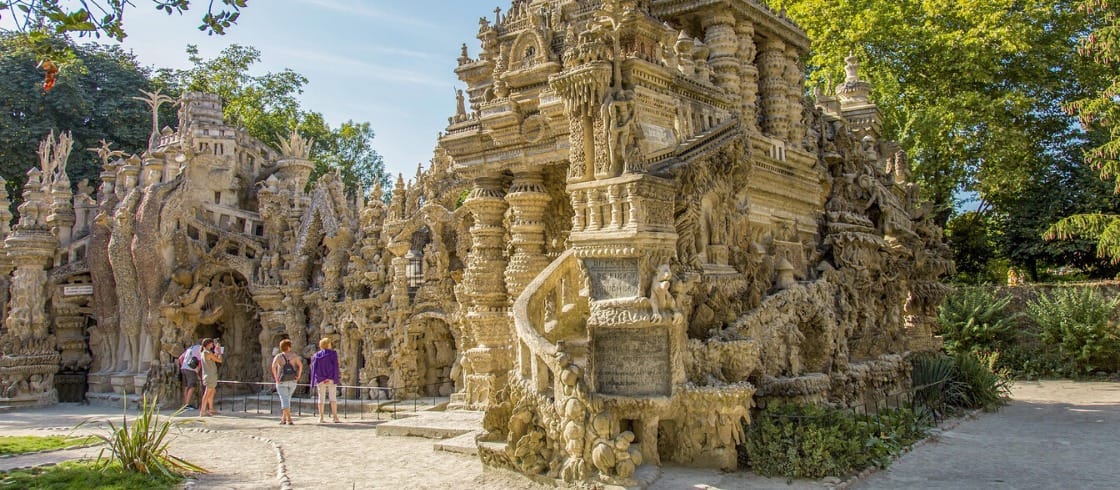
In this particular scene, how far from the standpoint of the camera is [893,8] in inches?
942

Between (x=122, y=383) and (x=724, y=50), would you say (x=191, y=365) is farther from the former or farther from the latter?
(x=724, y=50)

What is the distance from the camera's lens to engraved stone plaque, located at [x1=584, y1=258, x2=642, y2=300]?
7609 mm

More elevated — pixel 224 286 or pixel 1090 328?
pixel 224 286

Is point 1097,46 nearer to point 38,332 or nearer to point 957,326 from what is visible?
point 957,326

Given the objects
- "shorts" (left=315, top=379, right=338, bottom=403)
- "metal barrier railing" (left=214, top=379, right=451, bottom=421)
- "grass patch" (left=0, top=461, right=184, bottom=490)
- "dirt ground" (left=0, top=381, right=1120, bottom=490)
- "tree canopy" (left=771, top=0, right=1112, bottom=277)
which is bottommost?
"dirt ground" (left=0, top=381, right=1120, bottom=490)

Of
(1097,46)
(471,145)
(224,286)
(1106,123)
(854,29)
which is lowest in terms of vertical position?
(224,286)

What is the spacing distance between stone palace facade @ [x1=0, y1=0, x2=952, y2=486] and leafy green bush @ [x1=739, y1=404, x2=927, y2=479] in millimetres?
411

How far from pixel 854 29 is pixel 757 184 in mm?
15985

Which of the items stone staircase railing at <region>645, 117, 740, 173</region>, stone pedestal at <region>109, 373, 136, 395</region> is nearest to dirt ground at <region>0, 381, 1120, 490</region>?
stone staircase railing at <region>645, 117, 740, 173</region>

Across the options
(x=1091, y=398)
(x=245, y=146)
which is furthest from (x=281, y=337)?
(x=1091, y=398)

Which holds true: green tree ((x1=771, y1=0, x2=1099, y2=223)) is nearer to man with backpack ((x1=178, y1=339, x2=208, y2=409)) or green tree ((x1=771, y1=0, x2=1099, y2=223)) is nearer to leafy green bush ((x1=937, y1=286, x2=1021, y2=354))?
leafy green bush ((x1=937, y1=286, x2=1021, y2=354))

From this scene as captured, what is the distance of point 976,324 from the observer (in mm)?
20641

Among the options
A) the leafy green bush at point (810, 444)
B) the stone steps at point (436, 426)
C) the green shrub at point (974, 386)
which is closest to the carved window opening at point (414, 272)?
the stone steps at point (436, 426)

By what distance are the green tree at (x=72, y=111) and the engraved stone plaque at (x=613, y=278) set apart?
2489cm
